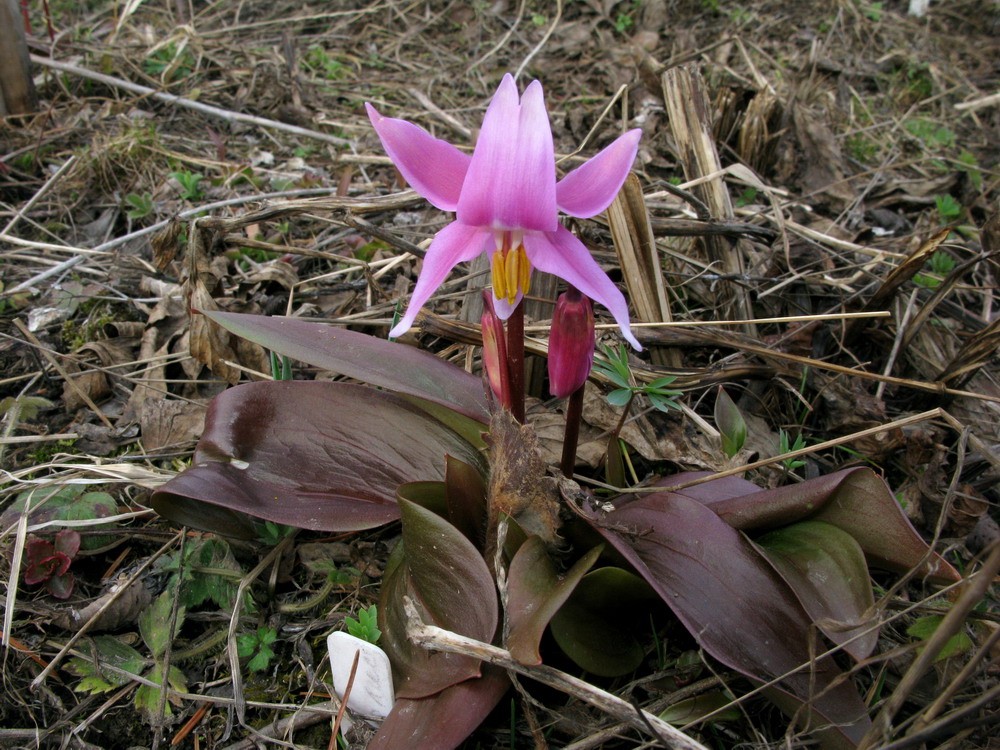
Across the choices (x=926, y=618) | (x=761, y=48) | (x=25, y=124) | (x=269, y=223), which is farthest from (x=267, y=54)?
(x=926, y=618)

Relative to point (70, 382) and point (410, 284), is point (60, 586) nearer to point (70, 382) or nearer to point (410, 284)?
point (70, 382)

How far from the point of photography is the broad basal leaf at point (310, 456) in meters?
1.62

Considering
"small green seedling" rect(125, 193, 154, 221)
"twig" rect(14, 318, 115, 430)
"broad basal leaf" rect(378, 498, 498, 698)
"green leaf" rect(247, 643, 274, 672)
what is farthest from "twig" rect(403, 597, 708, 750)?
"small green seedling" rect(125, 193, 154, 221)

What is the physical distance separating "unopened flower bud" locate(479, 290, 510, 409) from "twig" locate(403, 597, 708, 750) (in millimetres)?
540

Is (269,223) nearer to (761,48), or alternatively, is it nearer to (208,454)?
(208,454)

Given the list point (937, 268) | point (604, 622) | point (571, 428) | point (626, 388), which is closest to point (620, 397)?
point (626, 388)

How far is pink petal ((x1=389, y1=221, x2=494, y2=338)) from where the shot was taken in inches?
51.7

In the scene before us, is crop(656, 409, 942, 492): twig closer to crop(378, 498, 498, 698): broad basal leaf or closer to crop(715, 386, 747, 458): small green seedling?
crop(715, 386, 747, 458): small green seedling

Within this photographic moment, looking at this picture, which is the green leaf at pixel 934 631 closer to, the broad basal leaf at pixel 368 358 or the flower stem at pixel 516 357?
the flower stem at pixel 516 357

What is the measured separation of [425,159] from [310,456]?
85cm

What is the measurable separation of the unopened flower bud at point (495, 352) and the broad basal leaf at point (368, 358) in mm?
162

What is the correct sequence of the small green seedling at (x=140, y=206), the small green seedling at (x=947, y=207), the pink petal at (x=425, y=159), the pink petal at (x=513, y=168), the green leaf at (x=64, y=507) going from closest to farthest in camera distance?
the pink petal at (x=513, y=168) < the pink petal at (x=425, y=159) < the green leaf at (x=64, y=507) < the small green seedling at (x=947, y=207) < the small green seedling at (x=140, y=206)

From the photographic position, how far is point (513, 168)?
46.8 inches

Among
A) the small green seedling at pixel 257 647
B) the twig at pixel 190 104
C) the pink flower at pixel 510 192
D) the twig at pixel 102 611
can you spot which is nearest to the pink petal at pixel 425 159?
the pink flower at pixel 510 192
